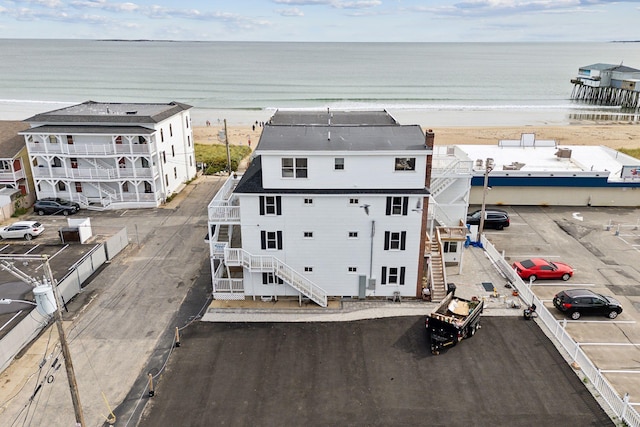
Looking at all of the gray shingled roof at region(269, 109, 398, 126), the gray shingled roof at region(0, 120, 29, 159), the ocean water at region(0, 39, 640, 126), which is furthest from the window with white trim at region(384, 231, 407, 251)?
the ocean water at region(0, 39, 640, 126)

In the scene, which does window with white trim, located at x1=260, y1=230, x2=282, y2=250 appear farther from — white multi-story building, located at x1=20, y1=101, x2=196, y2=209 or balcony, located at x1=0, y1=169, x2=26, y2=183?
balcony, located at x1=0, y1=169, x2=26, y2=183

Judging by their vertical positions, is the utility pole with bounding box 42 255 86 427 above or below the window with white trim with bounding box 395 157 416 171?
below

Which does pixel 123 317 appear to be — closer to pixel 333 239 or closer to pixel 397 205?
pixel 333 239

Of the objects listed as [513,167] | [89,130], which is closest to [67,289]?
[89,130]

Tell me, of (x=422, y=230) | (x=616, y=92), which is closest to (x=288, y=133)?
(x=422, y=230)

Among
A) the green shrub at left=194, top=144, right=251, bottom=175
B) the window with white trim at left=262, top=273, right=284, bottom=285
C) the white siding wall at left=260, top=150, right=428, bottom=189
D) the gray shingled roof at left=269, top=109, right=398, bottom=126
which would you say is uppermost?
the gray shingled roof at left=269, top=109, right=398, bottom=126

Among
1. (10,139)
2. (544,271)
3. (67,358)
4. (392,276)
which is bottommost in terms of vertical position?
(544,271)

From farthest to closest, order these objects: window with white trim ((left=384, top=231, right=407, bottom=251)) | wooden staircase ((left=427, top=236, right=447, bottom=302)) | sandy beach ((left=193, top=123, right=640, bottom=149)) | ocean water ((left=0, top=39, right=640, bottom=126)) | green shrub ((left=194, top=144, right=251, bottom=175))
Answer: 1. ocean water ((left=0, top=39, right=640, bottom=126))
2. sandy beach ((left=193, top=123, right=640, bottom=149))
3. green shrub ((left=194, top=144, right=251, bottom=175))
4. wooden staircase ((left=427, top=236, right=447, bottom=302))
5. window with white trim ((left=384, top=231, right=407, bottom=251))
